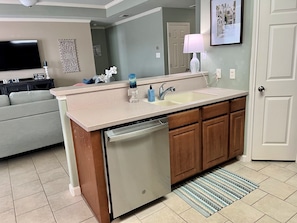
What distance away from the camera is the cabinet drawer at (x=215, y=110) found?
2336mm

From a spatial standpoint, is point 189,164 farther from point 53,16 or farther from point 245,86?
point 53,16

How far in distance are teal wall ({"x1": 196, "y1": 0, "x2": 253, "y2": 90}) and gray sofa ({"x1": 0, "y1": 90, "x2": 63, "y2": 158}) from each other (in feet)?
7.62

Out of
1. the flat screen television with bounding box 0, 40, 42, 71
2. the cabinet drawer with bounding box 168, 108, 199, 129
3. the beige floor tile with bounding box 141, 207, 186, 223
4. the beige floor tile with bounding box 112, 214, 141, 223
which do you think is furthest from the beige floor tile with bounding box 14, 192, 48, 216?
the flat screen television with bounding box 0, 40, 42, 71

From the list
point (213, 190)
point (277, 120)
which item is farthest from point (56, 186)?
point (277, 120)

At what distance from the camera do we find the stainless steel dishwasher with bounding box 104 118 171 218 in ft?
5.71

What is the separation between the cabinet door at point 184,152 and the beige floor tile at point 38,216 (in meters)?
1.19

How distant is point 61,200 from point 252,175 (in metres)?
2.07

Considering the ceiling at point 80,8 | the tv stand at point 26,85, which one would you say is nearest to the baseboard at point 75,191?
the ceiling at point 80,8

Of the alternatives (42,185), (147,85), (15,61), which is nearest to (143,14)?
(15,61)

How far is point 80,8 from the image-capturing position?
19.2ft

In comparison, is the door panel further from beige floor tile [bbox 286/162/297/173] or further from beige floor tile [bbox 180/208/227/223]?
beige floor tile [bbox 180/208/227/223]

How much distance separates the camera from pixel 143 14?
6.20 metres

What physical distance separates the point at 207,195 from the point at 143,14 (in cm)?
539

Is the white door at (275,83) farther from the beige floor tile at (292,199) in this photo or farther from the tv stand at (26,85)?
the tv stand at (26,85)
